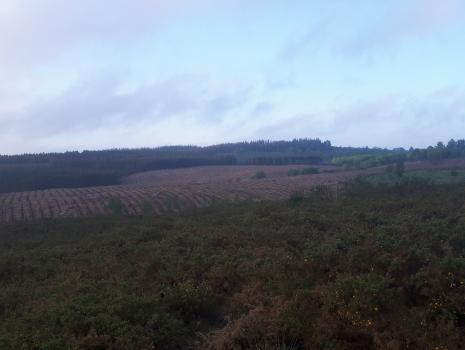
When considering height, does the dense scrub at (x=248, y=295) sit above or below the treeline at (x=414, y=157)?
below

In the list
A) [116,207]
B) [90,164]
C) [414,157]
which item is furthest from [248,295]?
[90,164]

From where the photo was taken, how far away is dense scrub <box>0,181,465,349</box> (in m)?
6.12

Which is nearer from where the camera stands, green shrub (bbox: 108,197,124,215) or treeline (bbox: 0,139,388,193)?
green shrub (bbox: 108,197,124,215)

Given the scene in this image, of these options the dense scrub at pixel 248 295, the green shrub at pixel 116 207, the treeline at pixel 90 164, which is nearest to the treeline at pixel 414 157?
the treeline at pixel 90 164

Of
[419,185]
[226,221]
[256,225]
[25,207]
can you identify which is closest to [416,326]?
[256,225]

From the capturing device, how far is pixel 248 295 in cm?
793

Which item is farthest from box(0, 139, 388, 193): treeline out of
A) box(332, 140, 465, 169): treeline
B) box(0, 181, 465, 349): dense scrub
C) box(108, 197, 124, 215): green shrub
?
box(0, 181, 465, 349): dense scrub

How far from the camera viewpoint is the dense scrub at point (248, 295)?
6.12 m

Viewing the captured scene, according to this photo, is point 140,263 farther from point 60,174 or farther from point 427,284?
point 60,174

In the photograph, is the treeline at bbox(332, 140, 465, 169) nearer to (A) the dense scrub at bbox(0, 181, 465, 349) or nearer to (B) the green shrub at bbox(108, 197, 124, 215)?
(B) the green shrub at bbox(108, 197, 124, 215)

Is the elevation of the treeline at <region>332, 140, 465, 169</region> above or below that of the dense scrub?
above

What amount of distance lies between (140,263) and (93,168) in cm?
7061

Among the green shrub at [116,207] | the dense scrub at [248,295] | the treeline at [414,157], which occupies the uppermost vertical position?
the treeline at [414,157]

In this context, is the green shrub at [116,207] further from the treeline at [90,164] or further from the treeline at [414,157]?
the treeline at [414,157]
